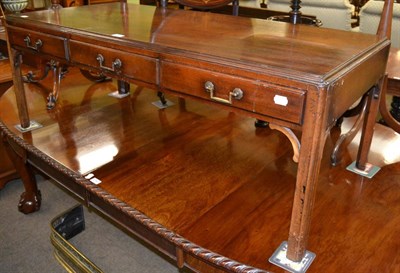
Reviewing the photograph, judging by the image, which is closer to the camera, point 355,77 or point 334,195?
point 355,77

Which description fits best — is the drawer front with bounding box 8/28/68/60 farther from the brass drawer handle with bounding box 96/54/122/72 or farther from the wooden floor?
the wooden floor

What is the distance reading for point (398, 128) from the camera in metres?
1.47

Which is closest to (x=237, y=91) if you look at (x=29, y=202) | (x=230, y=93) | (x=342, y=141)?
(x=230, y=93)

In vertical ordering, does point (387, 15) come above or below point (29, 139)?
above

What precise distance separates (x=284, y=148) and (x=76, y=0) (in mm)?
5114

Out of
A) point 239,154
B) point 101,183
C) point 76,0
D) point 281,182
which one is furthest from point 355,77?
point 76,0

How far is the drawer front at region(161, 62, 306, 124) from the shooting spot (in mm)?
811

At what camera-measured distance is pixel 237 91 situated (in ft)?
2.89

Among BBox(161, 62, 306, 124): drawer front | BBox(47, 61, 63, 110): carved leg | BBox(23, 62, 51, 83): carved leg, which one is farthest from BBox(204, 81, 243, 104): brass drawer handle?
BBox(23, 62, 51, 83): carved leg

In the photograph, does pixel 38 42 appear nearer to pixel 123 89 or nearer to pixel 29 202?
pixel 123 89

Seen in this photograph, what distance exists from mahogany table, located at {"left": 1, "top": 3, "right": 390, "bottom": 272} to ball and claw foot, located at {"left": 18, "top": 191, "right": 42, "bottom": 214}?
1.16 feet

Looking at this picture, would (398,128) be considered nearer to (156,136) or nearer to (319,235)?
(319,235)

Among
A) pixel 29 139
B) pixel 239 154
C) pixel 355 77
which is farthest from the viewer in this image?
pixel 29 139

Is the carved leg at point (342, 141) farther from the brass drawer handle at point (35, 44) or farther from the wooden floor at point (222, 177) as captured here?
the brass drawer handle at point (35, 44)
